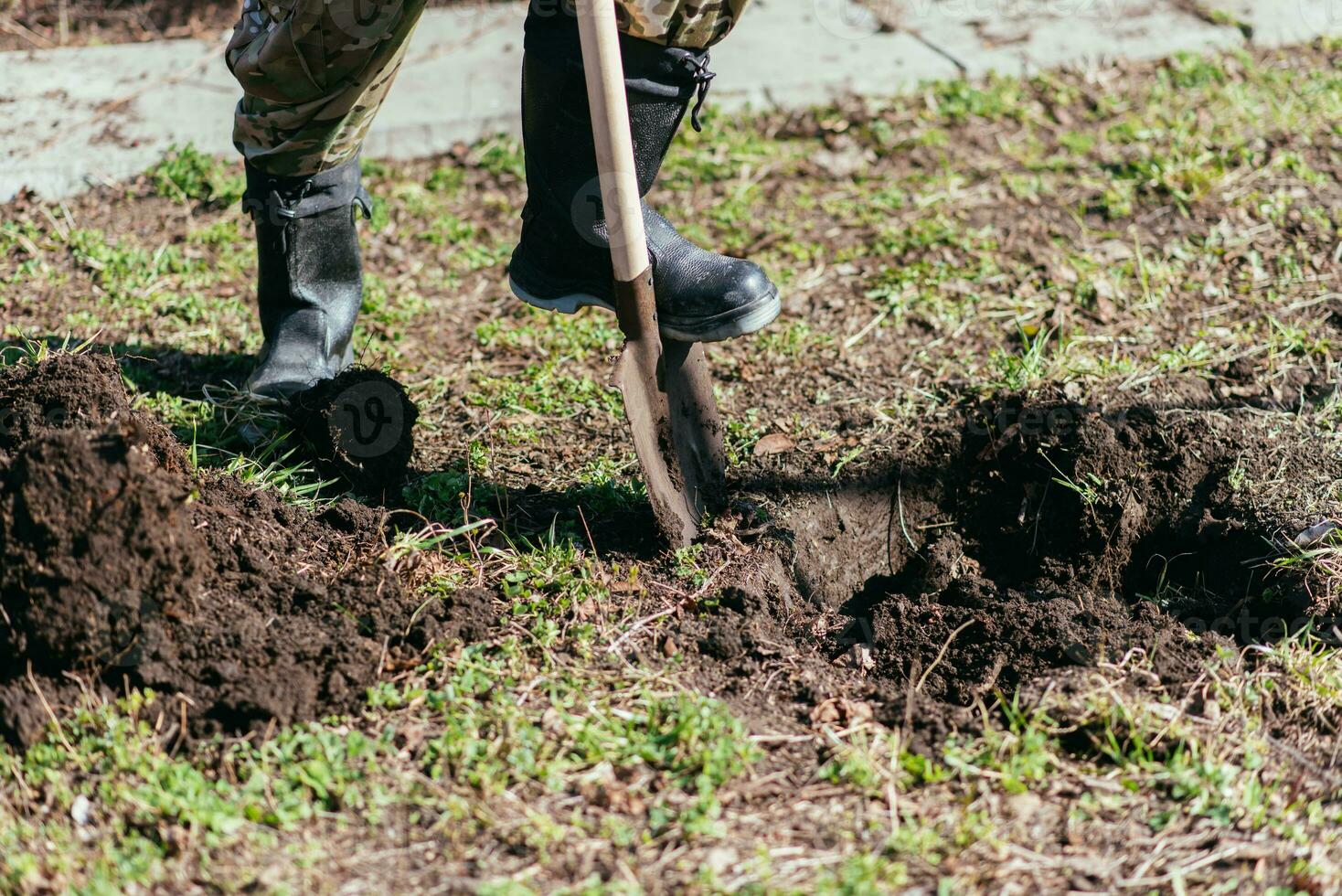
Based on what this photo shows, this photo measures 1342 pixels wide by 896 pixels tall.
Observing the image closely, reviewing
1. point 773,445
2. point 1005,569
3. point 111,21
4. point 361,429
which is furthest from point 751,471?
point 111,21

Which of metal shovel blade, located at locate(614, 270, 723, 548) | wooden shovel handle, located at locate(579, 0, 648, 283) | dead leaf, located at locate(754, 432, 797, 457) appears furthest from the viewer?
dead leaf, located at locate(754, 432, 797, 457)

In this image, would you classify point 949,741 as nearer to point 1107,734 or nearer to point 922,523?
point 1107,734

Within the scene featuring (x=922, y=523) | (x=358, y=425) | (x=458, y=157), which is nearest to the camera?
(x=358, y=425)

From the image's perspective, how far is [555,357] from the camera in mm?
3391

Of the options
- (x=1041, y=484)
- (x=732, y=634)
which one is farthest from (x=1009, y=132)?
(x=732, y=634)

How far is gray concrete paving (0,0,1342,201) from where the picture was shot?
14.3ft

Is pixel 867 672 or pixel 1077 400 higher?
pixel 1077 400

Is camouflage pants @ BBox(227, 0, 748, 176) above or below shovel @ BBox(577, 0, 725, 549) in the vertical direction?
above

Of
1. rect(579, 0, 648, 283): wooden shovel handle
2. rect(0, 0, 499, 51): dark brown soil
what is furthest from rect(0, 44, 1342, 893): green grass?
rect(0, 0, 499, 51): dark brown soil

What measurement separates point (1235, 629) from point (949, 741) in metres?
0.81

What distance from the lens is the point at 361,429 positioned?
2.69 metres

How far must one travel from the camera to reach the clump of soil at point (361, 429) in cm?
268

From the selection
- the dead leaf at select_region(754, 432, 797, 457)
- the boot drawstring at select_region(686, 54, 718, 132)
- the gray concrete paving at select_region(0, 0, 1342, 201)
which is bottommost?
the dead leaf at select_region(754, 432, 797, 457)

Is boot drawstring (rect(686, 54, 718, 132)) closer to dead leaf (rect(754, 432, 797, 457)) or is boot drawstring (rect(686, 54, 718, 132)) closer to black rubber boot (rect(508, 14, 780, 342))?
black rubber boot (rect(508, 14, 780, 342))
